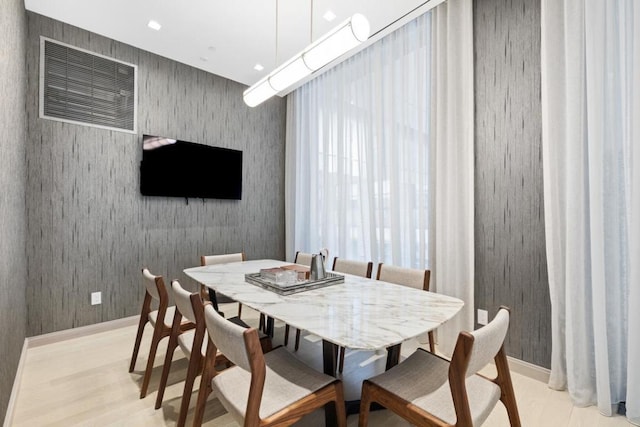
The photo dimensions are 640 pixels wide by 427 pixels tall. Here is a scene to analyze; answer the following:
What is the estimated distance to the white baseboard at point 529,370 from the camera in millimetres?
2084

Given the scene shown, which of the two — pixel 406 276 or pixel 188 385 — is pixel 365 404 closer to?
pixel 188 385

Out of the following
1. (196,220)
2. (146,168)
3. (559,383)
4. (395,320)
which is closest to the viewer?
(395,320)

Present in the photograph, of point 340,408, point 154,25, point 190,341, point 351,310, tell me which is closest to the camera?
point 340,408

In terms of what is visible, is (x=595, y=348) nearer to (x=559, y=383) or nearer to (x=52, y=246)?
(x=559, y=383)

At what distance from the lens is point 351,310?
4.78 feet

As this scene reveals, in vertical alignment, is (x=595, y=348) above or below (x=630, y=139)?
below

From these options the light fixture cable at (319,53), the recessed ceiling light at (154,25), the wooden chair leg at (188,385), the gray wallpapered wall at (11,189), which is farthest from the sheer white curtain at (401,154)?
→ the gray wallpapered wall at (11,189)

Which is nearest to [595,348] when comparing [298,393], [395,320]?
[395,320]

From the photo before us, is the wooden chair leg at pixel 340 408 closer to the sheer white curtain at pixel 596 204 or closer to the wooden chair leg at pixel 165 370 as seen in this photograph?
the wooden chair leg at pixel 165 370

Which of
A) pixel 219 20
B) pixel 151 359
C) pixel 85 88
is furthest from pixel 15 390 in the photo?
pixel 219 20

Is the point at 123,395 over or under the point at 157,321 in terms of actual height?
under

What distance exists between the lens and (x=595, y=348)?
177cm

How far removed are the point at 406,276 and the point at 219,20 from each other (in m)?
2.73

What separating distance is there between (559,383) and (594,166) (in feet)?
4.67
